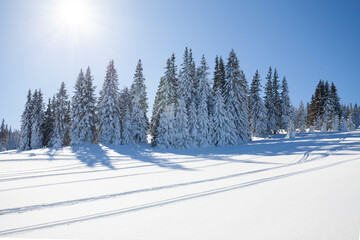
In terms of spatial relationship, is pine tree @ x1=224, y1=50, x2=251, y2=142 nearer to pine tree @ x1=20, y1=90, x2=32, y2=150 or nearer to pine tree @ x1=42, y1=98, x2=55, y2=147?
pine tree @ x1=42, y1=98, x2=55, y2=147

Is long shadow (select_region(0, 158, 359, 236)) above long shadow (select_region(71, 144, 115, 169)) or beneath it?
above

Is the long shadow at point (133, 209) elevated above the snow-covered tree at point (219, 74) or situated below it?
below

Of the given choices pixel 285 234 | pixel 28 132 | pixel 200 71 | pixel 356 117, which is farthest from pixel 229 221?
pixel 356 117

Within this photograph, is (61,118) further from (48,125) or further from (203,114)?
(203,114)

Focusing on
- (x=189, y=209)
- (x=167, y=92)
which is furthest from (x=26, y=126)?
(x=189, y=209)

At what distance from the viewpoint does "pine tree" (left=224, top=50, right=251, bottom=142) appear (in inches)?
1120

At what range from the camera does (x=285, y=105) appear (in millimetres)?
42969

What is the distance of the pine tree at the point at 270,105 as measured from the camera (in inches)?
1590

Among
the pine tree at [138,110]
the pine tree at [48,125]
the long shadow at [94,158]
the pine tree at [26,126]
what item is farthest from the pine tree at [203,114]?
the pine tree at [26,126]

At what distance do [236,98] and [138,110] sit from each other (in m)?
16.7

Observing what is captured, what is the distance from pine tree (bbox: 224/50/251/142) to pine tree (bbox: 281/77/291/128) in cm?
1790

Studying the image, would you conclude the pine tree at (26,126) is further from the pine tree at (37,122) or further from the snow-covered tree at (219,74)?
the snow-covered tree at (219,74)

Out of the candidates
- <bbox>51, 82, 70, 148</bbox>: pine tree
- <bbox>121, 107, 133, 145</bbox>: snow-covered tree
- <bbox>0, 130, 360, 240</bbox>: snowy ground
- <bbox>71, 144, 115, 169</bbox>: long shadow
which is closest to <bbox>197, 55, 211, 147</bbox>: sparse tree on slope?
<bbox>121, 107, 133, 145</bbox>: snow-covered tree

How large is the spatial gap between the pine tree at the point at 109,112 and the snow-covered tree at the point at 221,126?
52.0ft
